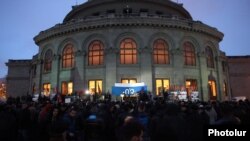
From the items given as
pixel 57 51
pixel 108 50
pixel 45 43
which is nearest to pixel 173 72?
pixel 108 50

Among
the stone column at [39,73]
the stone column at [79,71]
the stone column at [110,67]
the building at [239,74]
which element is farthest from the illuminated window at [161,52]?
the building at [239,74]

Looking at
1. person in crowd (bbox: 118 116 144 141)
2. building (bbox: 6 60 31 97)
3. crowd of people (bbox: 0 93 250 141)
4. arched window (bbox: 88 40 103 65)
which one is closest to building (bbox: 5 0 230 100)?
arched window (bbox: 88 40 103 65)

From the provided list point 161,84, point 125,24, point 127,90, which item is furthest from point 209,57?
point 127,90

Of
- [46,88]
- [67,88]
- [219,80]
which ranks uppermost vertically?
[219,80]

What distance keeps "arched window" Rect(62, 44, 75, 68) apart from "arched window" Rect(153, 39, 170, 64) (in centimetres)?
1106

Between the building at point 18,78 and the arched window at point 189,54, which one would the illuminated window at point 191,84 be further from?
the building at point 18,78

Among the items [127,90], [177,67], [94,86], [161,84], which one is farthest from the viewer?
[177,67]

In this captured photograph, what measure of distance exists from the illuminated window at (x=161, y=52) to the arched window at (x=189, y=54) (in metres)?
2.94

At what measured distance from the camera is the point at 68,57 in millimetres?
33531

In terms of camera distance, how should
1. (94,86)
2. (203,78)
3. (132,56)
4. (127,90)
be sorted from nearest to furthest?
1. (127,90)
2. (132,56)
3. (94,86)
4. (203,78)

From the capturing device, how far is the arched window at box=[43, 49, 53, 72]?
3578 cm

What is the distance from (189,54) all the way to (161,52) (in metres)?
4.33

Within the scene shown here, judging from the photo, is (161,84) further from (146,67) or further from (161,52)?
(161,52)

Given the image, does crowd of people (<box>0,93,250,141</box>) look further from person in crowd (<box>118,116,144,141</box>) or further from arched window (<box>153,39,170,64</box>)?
arched window (<box>153,39,170,64</box>)
